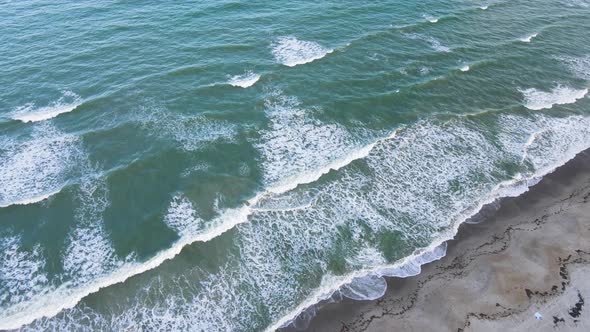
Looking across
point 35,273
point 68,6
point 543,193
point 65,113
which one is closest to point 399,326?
point 543,193

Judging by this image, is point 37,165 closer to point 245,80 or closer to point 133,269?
point 133,269

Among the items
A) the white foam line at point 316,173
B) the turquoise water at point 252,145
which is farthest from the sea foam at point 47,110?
the white foam line at point 316,173

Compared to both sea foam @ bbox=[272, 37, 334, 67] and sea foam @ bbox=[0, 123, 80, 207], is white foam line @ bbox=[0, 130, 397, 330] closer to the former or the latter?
sea foam @ bbox=[0, 123, 80, 207]

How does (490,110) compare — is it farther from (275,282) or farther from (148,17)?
(148,17)

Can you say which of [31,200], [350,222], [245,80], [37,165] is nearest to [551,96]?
[350,222]

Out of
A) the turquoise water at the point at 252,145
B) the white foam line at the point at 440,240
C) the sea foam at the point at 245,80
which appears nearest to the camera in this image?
the white foam line at the point at 440,240

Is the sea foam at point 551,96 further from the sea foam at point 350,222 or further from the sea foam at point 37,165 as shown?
the sea foam at point 37,165
